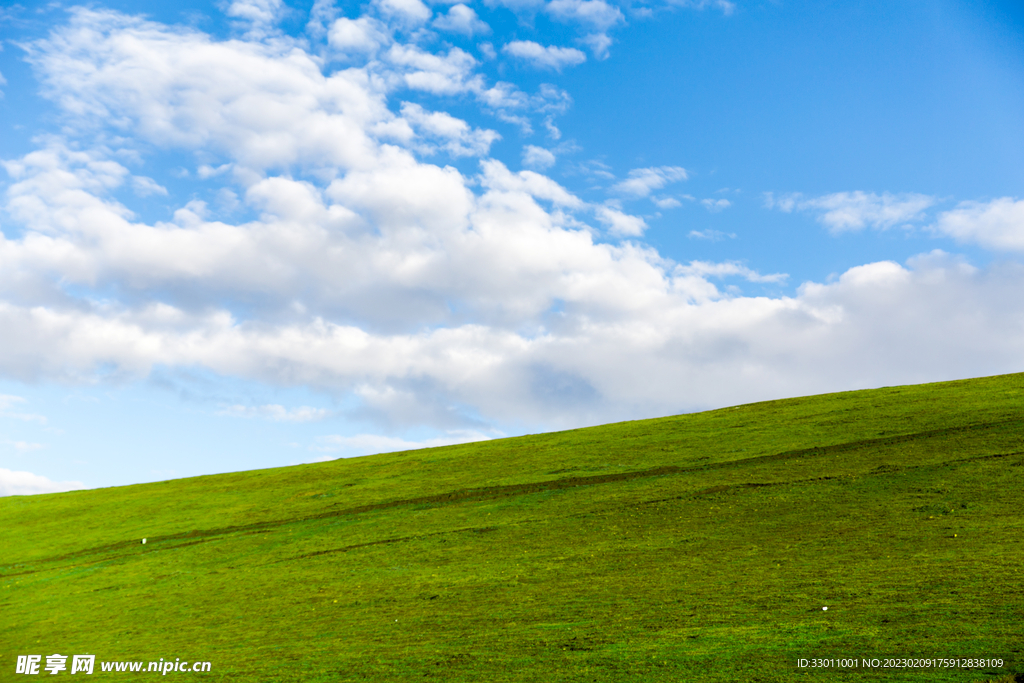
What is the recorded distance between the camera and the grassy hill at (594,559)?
18.0 meters

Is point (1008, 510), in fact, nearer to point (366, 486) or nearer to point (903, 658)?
point (903, 658)

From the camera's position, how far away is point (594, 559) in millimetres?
26922

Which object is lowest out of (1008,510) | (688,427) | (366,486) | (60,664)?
(60,664)

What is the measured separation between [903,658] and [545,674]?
29.6 ft

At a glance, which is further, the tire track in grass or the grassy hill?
the tire track in grass

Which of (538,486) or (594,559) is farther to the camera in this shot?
(538,486)

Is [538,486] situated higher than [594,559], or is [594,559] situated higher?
[538,486]

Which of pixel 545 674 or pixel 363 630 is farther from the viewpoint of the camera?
pixel 363 630

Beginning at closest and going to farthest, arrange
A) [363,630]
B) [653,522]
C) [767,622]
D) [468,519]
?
[767,622] → [363,630] → [653,522] → [468,519]

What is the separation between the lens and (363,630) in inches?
879

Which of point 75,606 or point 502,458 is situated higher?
point 502,458

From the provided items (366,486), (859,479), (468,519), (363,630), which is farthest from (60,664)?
(859,479)

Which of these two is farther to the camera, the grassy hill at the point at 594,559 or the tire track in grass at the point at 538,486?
the tire track in grass at the point at 538,486

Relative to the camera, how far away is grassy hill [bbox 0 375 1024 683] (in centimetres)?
1795
